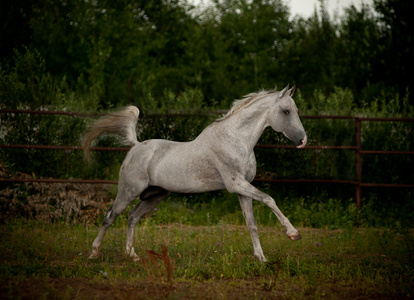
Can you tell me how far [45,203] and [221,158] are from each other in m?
4.05

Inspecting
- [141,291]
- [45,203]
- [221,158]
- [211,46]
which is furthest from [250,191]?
[211,46]

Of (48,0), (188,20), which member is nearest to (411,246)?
(48,0)

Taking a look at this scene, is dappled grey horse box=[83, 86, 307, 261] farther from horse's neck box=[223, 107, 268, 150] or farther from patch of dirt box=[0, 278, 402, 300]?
patch of dirt box=[0, 278, 402, 300]

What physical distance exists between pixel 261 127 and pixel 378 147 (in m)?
4.48

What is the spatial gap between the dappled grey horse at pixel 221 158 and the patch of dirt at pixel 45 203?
7.74ft

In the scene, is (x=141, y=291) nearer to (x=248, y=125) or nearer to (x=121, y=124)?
(x=248, y=125)

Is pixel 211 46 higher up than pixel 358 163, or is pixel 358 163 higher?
pixel 211 46

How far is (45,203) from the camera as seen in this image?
799cm

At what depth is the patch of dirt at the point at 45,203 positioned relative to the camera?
7.84m

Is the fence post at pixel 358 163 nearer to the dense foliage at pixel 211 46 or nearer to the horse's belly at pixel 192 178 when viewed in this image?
the horse's belly at pixel 192 178

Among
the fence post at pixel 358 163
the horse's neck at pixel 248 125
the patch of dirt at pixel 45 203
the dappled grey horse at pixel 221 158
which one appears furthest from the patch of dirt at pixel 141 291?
the fence post at pixel 358 163

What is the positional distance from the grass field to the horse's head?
1.36 metres

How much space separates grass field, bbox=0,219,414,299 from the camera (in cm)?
395

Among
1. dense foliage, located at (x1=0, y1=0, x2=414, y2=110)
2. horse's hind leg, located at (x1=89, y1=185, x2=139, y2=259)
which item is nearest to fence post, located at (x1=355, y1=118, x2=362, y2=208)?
horse's hind leg, located at (x1=89, y1=185, x2=139, y2=259)
